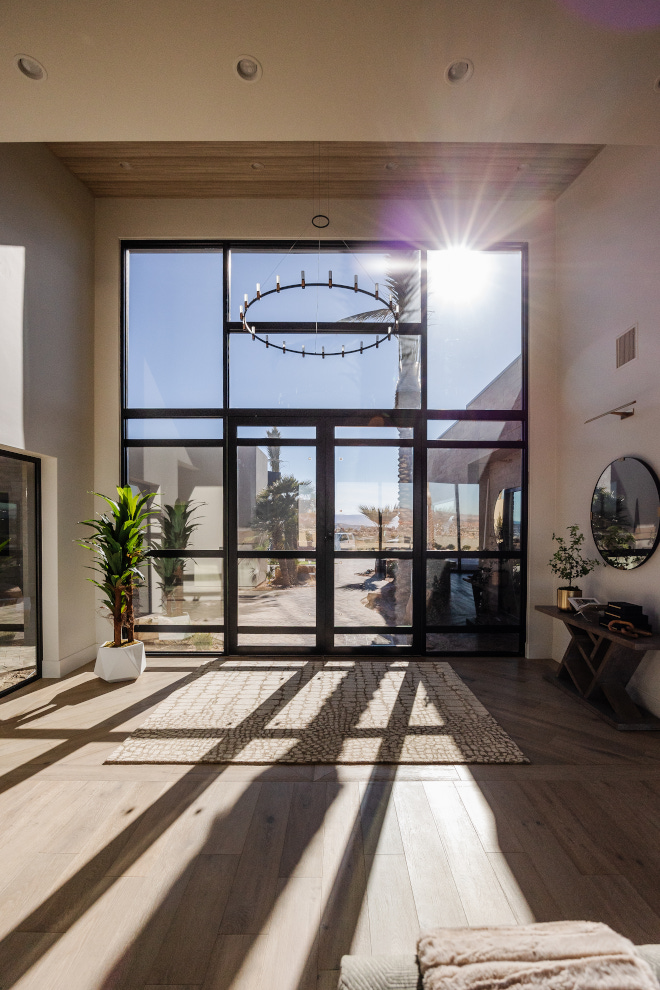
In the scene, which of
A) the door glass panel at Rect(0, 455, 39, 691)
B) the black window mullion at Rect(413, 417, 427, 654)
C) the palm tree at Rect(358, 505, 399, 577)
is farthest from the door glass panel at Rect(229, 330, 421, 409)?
the door glass panel at Rect(0, 455, 39, 691)

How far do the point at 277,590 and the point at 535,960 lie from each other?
424cm

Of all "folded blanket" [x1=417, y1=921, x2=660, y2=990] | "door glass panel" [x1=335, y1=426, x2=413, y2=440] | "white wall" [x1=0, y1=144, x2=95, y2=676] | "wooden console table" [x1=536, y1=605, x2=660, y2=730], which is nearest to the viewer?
"folded blanket" [x1=417, y1=921, x2=660, y2=990]

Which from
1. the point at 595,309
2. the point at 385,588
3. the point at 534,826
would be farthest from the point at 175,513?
the point at 595,309

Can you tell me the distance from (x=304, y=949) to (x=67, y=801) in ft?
4.85

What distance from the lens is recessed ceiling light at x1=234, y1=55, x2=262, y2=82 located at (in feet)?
7.04

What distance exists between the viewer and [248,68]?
86.5 inches

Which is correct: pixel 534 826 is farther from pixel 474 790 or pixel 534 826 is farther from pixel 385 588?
pixel 385 588

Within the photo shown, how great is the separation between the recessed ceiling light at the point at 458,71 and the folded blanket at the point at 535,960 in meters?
2.92

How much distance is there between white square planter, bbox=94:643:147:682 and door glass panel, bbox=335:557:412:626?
1.91m

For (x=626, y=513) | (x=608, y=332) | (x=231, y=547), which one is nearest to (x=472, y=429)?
(x=608, y=332)

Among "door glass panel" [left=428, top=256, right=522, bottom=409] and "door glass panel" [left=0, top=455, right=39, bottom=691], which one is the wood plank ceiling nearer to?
"door glass panel" [left=428, top=256, right=522, bottom=409]

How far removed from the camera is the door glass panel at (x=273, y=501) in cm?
492

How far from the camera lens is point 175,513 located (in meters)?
4.91

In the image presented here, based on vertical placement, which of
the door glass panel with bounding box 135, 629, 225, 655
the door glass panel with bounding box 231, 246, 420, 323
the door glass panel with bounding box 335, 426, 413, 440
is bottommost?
the door glass panel with bounding box 135, 629, 225, 655
